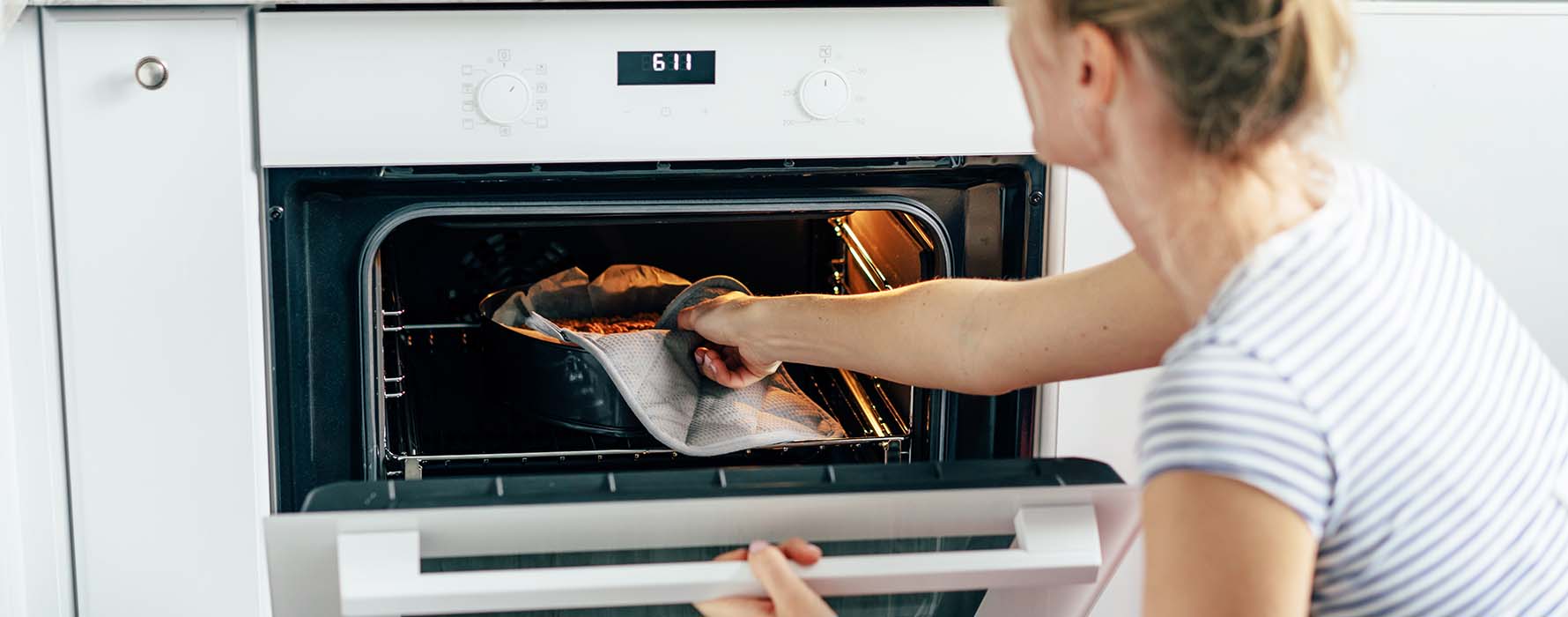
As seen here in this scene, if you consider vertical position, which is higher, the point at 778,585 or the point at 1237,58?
the point at 1237,58

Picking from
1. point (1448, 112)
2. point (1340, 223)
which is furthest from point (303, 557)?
point (1448, 112)

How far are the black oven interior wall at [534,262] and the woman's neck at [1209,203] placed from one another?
457mm

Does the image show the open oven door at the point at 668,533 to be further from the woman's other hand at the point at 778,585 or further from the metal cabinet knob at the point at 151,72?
the metal cabinet knob at the point at 151,72

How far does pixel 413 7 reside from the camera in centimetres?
123

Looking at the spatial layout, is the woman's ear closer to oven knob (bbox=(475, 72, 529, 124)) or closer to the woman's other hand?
the woman's other hand

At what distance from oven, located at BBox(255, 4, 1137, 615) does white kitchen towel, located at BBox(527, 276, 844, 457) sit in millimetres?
50

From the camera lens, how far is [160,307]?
1.25 m

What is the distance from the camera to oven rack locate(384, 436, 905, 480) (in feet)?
4.69

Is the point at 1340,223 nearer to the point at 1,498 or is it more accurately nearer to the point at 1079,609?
the point at 1079,609

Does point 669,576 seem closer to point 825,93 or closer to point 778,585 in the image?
point 778,585

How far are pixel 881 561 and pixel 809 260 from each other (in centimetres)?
69

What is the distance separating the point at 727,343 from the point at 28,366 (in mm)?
615

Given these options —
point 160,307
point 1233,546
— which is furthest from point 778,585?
point 160,307

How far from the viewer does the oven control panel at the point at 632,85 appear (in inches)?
48.6
